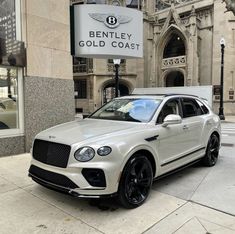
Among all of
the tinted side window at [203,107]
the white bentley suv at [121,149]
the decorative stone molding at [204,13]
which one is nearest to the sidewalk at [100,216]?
the white bentley suv at [121,149]

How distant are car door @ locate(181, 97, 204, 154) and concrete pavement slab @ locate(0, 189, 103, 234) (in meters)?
2.55

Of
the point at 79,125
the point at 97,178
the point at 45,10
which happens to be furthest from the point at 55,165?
the point at 45,10

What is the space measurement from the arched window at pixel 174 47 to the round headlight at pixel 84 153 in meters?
28.9

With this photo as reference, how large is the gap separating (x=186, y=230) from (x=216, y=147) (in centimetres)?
358

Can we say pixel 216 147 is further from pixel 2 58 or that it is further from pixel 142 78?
pixel 142 78

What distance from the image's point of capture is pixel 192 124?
548 centimetres

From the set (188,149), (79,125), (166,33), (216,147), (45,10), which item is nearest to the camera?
(79,125)

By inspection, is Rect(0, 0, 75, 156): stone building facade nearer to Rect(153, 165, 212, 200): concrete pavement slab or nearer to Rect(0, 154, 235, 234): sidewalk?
Rect(0, 154, 235, 234): sidewalk

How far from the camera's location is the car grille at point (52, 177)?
364 cm

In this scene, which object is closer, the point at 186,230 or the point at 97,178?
the point at 186,230

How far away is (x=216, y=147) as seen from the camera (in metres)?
6.57

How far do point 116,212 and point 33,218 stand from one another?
1.10 metres

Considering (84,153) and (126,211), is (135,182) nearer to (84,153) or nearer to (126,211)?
(126,211)

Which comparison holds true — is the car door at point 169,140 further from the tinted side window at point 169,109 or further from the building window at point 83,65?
the building window at point 83,65
